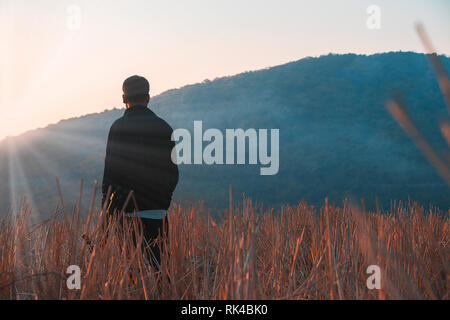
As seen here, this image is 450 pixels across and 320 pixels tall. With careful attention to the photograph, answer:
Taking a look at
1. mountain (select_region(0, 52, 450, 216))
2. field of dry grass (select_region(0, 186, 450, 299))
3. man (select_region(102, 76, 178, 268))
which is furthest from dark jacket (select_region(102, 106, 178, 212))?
mountain (select_region(0, 52, 450, 216))

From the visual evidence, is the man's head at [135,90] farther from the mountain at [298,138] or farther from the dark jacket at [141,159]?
the mountain at [298,138]

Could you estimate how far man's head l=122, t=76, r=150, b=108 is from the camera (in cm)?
214

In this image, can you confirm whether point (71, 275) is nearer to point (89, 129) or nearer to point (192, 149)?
point (192, 149)

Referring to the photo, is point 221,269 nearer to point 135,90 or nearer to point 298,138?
point 135,90

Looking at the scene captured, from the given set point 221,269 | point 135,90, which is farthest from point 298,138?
point 221,269

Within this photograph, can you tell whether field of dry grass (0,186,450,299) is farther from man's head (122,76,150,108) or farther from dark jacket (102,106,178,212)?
man's head (122,76,150,108)

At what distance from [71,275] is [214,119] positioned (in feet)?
125

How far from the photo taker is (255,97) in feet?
139

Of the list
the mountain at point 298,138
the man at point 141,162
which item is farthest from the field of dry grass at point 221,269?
the mountain at point 298,138

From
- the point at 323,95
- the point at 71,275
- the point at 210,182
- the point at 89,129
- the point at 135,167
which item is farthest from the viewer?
the point at 323,95

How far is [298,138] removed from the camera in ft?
125

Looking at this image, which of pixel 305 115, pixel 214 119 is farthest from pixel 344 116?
pixel 214 119
